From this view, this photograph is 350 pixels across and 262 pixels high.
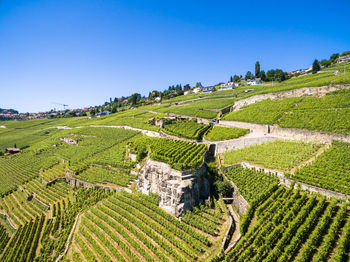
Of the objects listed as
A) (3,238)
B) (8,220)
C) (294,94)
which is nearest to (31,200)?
(8,220)

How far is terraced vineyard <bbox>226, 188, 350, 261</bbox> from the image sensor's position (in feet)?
A: 43.8

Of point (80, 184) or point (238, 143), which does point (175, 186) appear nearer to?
point (238, 143)

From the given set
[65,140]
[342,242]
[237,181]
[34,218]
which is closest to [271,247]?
[342,242]

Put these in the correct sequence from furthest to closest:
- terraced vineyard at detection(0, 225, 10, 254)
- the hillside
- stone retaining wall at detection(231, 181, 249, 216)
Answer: terraced vineyard at detection(0, 225, 10, 254) < stone retaining wall at detection(231, 181, 249, 216) < the hillside

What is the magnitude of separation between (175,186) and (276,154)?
1833 cm

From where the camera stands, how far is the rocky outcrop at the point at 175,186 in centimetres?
2236

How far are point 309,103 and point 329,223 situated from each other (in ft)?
122

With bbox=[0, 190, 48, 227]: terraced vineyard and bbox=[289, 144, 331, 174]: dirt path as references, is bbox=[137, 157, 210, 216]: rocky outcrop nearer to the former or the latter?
bbox=[289, 144, 331, 174]: dirt path

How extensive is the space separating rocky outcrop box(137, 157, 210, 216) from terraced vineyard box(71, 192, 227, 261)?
1.55m

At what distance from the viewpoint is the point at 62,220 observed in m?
27.6

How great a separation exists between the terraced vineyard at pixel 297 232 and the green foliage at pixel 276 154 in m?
7.27

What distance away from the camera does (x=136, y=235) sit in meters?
20.8

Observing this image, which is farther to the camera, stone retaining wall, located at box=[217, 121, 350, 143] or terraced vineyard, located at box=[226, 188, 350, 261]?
stone retaining wall, located at box=[217, 121, 350, 143]

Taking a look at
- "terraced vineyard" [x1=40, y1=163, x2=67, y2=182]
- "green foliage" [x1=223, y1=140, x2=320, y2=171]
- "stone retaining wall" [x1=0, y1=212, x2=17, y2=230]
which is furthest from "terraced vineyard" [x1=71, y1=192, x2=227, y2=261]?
"terraced vineyard" [x1=40, y1=163, x2=67, y2=182]
